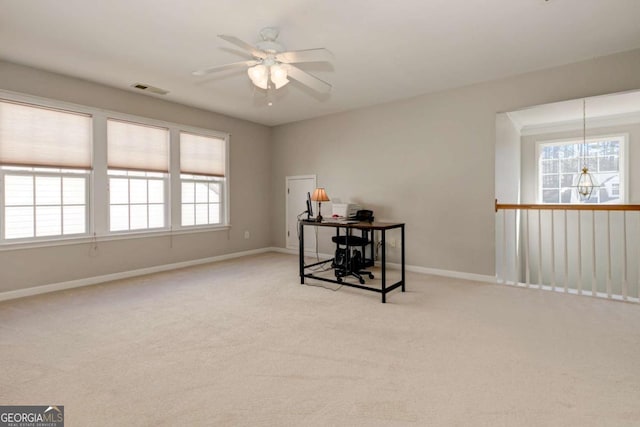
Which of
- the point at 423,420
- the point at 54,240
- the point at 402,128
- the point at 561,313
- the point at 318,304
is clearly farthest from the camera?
the point at 402,128

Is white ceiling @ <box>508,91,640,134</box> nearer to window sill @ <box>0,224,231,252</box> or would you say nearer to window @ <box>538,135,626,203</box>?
window @ <box>538,135,626,203</box>

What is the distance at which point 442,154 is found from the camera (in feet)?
14.7

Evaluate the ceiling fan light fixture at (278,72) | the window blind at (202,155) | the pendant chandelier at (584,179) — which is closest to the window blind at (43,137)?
the window blind at (202,155)

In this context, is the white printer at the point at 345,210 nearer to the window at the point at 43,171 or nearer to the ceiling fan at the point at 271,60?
the ceiling fan at the point at 271,60

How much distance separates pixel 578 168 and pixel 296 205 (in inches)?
206

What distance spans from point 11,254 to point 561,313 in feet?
19.3

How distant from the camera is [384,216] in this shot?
503 centimetres

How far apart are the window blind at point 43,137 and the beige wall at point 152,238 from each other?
0.21m

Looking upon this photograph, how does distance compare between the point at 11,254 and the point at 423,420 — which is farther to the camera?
the point at 11,254

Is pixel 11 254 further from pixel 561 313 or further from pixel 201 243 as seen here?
pixel 561 313

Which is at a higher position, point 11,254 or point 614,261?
point 11,254

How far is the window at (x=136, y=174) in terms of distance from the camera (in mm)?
4289

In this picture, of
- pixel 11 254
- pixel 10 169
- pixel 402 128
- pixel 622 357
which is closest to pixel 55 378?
pixel 11 254

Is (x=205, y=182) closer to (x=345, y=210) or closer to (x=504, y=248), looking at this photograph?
(x=345, y=210)
